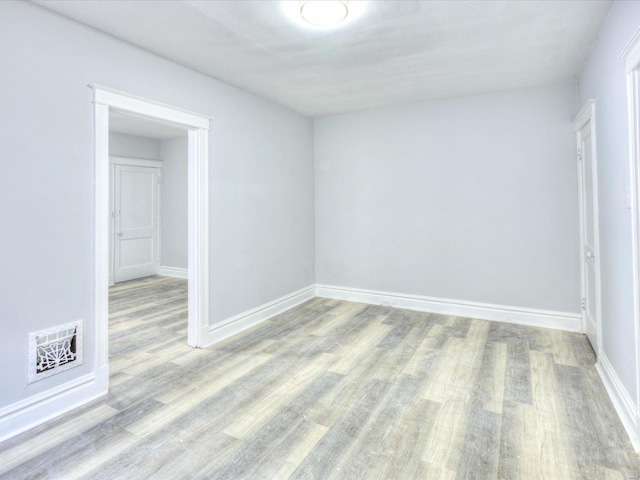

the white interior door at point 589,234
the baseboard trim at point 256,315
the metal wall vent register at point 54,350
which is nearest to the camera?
the metal wall vent register at point 54,350

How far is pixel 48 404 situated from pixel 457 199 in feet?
14.0

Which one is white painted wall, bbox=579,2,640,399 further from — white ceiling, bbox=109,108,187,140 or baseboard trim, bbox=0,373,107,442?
white ceiling, bbox=109,108,187,140

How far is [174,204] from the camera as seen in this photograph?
22.5ft

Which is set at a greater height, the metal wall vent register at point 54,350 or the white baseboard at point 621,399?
the metal wall vent register at point 54,350

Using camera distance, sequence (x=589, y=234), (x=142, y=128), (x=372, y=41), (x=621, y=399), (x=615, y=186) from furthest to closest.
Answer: (x=142, y=128) < (x=589, y=234) < (x=372, y=41) < (x=615, y=186) < (x=621, y=399)

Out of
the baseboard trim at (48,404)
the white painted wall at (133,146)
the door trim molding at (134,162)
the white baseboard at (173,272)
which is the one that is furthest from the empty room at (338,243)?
the white painted wall at (133,146)

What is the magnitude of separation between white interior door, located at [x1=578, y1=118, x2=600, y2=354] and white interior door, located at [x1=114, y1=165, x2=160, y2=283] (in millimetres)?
6763

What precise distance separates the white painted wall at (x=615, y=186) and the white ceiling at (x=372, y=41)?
254 mm

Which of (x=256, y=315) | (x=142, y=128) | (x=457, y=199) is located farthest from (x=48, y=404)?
(x=142, y=128)

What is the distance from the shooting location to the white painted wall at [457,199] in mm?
3795

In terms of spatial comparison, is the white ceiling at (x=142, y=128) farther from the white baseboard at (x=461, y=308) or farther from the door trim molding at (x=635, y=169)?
the door trim molding at (x=635, y=169)

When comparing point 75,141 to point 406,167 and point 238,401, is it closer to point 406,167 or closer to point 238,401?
point 238,401

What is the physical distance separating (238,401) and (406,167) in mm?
3430

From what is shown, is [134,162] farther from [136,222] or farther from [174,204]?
[136,222]
